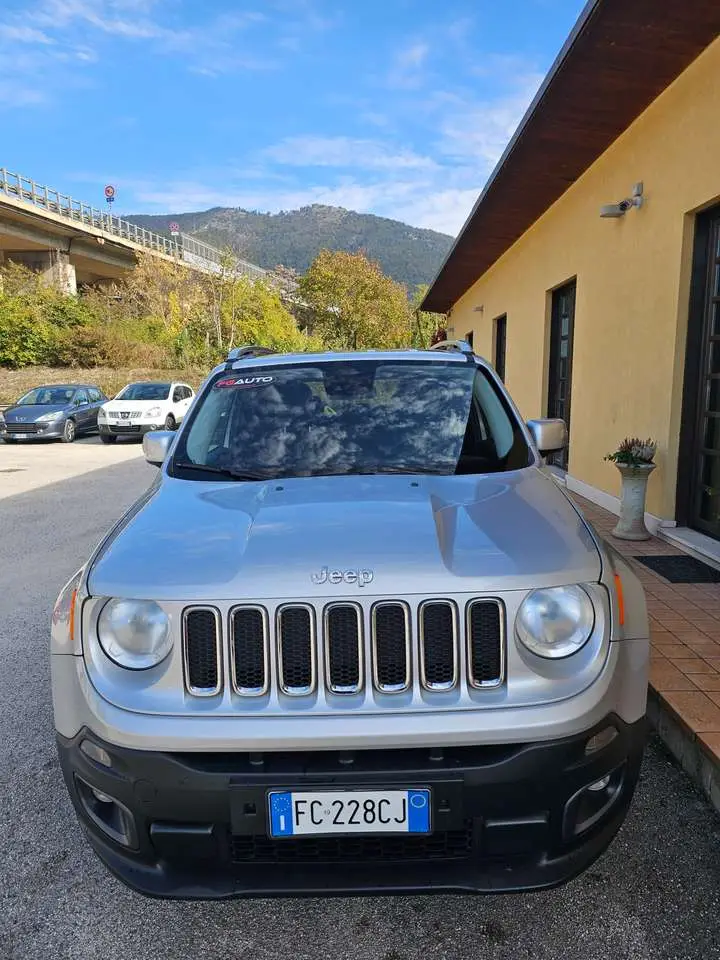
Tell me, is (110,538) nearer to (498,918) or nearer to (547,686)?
(547,686)

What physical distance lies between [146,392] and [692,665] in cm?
1717

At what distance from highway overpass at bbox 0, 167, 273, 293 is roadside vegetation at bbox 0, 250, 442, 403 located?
1.98m

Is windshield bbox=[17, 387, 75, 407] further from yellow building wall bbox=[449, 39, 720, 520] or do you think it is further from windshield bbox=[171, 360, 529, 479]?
windshield bbox=[171, 360, 529, 479]

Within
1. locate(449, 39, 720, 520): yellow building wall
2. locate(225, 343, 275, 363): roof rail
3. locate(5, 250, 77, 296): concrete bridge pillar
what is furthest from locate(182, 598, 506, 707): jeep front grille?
locate(5, 250, 77, 296): concrete bridge pillar

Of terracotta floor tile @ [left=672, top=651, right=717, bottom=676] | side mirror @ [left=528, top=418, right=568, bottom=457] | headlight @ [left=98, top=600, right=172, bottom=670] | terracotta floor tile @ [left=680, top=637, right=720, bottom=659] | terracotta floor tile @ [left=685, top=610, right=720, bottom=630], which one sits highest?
side mirror @ [left=528, top=418, right=568, bottom=457]

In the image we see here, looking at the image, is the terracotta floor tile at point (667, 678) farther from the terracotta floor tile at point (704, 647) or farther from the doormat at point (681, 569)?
the doormat at point (681, 569)

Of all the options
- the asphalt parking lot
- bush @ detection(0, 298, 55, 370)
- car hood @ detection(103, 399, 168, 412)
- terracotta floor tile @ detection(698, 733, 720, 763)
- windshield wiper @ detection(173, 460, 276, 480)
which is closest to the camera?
the asphalt parking lot

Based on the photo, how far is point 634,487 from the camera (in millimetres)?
6305

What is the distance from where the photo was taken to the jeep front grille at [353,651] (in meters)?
1.86

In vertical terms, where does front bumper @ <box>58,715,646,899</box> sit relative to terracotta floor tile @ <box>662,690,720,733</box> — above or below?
above

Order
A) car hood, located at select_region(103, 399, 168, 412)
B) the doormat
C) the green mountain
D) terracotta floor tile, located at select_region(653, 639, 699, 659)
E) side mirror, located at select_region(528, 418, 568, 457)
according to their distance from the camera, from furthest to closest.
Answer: the green mountain, car hood, located at select_region(103, 399, 168, 412), the doormat, terracotta floor tile, located at select_region(653, 639, 699, 659), side mirror, located at select_region(528, 418, 568, 457)

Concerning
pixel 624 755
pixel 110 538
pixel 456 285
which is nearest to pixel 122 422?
pixel 456 285

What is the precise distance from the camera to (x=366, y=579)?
6.15 feet

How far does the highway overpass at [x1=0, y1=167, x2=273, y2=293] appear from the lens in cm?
3747
